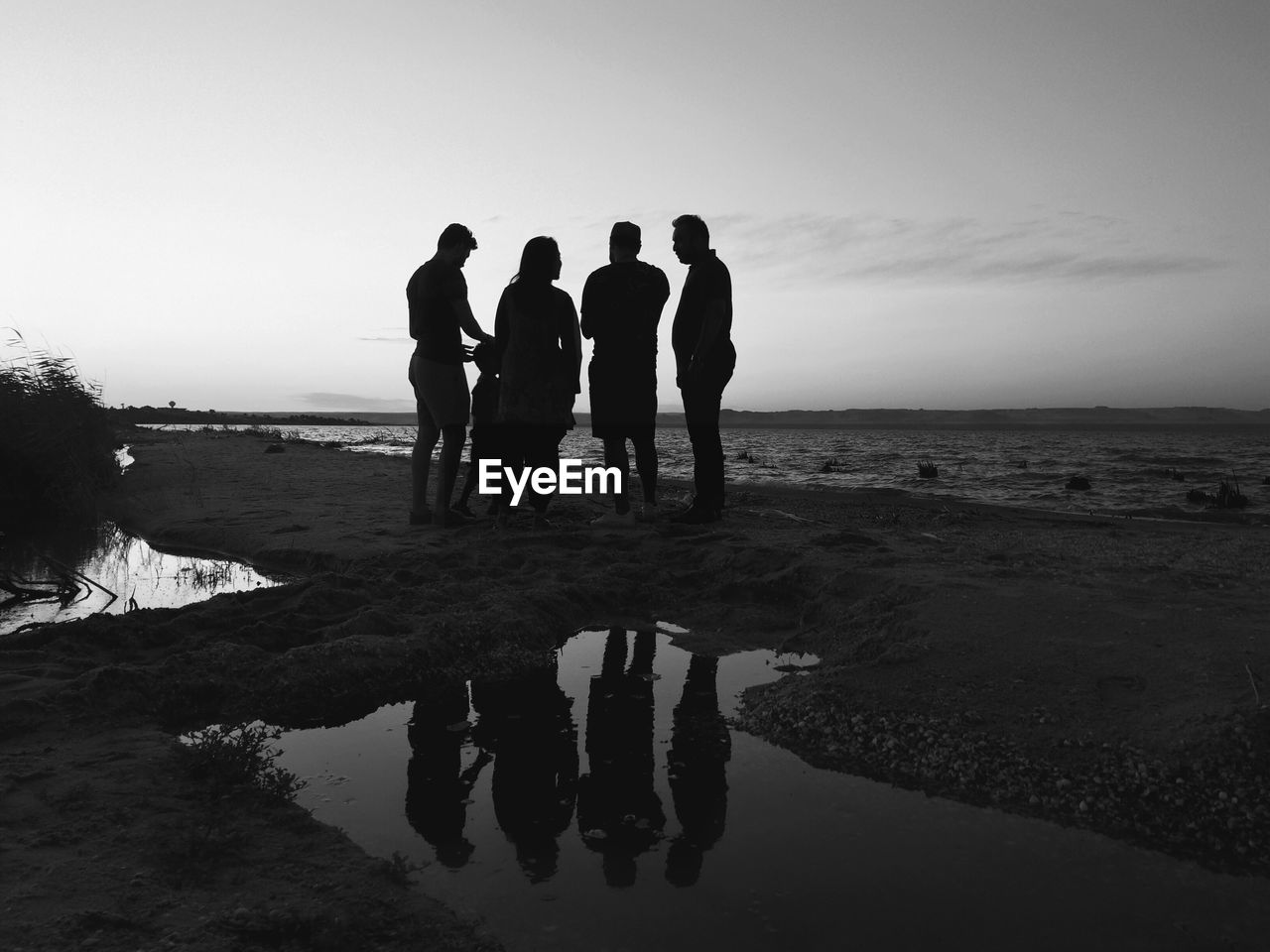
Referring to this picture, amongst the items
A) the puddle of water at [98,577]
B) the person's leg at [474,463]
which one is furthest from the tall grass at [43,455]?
the person's leg at [474,463]

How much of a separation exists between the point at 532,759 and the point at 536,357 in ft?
13.5

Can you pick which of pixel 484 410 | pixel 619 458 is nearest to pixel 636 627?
pixel 619 458

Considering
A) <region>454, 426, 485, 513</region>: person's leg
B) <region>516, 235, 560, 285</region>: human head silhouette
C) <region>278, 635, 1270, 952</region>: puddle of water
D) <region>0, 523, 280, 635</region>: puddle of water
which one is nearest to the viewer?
<region>278, 635, 1270, 952</region>: puddle of water

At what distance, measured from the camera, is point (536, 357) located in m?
6.08

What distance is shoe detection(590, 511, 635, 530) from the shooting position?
19.5ft

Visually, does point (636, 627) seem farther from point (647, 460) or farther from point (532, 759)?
point (647, 460)

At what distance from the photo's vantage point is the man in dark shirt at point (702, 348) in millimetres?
6059

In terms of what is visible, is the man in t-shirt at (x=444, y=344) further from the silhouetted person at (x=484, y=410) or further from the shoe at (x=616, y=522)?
the shoe at (x=616, y=522)

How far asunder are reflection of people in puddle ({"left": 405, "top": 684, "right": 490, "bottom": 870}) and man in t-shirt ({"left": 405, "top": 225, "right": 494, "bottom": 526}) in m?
3.34

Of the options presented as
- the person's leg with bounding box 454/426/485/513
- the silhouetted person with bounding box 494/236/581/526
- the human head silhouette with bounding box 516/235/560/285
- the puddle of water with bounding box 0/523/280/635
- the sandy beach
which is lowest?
the puddle of water with bounding box 0/523/280/635

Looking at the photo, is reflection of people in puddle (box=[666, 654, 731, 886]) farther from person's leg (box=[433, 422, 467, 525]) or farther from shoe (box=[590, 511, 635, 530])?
person's leg (box=[433, 422, 467, 525])

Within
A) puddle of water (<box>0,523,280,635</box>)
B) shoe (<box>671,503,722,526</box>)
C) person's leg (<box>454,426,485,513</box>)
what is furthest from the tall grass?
shoe (<box>671,503,722,526</box>)

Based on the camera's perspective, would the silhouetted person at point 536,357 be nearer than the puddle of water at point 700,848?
No

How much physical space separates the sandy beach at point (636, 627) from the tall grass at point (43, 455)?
4426 mm
